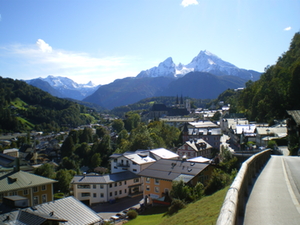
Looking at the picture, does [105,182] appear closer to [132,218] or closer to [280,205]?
[132,218]

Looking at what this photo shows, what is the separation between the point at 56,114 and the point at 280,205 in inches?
6576

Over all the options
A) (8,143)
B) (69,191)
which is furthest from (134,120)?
(69,191)

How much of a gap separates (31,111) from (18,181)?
132495 millimetres

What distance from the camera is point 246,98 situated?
74000 mm

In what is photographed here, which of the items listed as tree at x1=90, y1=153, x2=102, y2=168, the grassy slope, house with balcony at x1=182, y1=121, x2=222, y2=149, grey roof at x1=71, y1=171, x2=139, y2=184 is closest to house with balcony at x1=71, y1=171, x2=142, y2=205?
grey roof at x1=71, y1=171, x2=139, y2=184

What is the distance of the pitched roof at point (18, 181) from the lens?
2792cm

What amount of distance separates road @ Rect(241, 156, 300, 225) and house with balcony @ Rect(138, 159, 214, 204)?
1761 centimetres

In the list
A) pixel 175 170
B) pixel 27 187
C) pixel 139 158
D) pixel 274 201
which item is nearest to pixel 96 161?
pixel 139 158

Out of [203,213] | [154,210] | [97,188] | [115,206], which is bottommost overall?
[115,206]

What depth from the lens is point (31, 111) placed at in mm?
149875

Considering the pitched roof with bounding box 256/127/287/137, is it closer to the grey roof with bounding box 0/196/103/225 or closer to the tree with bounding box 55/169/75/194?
the grey roof with bounding box 0/196/103/225

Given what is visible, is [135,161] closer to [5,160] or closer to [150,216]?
[150,216]

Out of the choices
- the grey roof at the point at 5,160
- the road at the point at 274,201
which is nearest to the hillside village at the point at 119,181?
the road at the point at 274,201

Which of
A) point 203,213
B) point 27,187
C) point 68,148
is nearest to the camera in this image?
point 203,213
